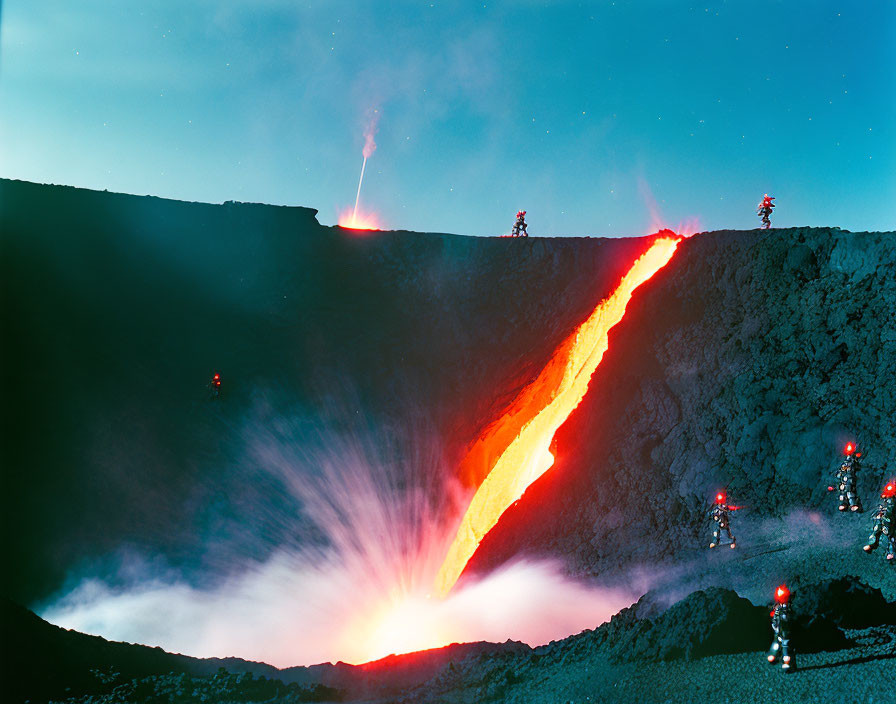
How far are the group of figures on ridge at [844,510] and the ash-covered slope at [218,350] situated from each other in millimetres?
10977

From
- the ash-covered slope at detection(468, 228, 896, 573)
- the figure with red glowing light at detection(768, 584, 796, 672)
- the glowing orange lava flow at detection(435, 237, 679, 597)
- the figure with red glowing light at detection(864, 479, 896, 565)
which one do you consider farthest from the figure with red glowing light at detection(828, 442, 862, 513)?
the glowing orange lava flow at detection(435, 237, 679, 597)

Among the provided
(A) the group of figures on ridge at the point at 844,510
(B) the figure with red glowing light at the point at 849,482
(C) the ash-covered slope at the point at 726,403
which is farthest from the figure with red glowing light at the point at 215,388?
(B) the figure with red glowing light at the point at 849,482

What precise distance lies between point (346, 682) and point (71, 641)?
246 inches

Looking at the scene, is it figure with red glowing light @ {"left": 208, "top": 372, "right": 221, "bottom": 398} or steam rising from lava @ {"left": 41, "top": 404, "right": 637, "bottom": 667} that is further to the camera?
figure with red glowing light @ {"left": 208, "top": 372, "right": 221, "bottom": 398}

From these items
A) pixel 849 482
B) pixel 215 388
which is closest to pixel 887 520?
pixel 849 482

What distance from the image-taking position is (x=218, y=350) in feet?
94.5

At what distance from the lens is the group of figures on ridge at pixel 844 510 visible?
32.4 feet

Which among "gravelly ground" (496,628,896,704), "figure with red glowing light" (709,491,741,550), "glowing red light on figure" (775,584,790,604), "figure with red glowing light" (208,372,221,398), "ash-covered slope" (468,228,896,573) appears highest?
"figure with red glowing light" (208,372,221,398)

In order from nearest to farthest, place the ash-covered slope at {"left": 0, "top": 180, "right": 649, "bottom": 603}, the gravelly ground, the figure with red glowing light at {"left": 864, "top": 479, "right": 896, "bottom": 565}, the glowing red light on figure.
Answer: the gravelly ground, the glowing red light on figure, the figure with red glowing light at {"left": 864, "top": 479, "right": 896, "bottom": 565}, the ash-covered slope at {"left": 0, "top": 180, "right": 649, "bottom": 603}

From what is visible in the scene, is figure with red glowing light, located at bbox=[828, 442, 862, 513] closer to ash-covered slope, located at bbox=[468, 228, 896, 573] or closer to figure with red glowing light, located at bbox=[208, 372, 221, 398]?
ash-covered slope, located at bbox=[468, 228, 896, 573]

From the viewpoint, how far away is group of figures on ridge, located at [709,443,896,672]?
9.88 metres

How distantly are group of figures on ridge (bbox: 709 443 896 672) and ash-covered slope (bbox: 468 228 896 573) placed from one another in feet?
2.88

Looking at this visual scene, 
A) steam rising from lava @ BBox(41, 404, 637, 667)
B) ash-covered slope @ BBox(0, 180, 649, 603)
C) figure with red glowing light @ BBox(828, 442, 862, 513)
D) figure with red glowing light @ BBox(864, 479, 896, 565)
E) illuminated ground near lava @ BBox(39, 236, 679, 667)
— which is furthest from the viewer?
ash-covered slope @ BBox(0, 180, 649, 603)

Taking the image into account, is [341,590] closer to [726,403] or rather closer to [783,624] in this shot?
[726,403]
